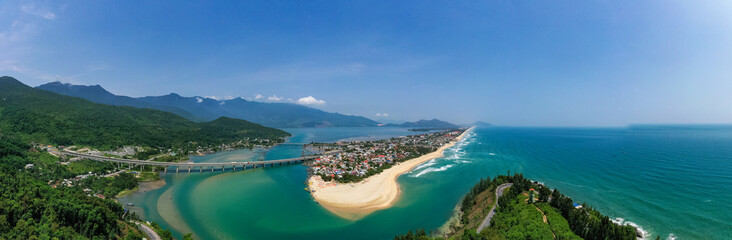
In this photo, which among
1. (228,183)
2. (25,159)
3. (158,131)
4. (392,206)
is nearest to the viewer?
(392,206)

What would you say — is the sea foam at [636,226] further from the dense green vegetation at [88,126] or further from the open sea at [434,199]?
the dense green vegetation at [88,126]

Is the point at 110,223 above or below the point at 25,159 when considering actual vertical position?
below

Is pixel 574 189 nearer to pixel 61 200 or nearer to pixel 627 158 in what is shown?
pixel 627 158

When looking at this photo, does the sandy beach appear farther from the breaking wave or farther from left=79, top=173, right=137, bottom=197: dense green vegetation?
left=79, top=173, right=137, bottom=197: dense green vegetation

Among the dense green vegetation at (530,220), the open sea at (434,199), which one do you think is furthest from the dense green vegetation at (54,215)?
the dense green vegetation at (530,220)

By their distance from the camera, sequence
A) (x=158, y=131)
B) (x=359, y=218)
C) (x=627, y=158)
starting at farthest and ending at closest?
(x=158, y=131)
(x=627, y=158)
(x=359, y=218)

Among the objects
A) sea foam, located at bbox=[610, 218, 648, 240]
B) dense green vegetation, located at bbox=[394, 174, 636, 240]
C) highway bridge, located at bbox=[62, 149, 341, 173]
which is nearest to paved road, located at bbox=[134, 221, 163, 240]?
dense green vegetation, located at bbox=[394, 174, 636, 240]

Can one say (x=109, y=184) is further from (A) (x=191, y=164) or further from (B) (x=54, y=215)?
(B) (x=54, y=215)

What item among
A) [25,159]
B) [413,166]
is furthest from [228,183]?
[413,166]
